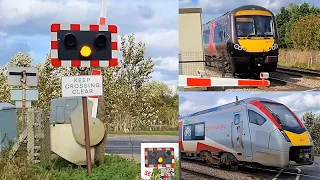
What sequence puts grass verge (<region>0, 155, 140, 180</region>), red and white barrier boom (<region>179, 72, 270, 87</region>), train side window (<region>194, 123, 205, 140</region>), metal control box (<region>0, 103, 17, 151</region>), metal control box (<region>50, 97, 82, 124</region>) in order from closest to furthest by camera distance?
1. red and white barrier boom (<region>179, 72, 270, 87</region>)
2. train side window (<region>194, 123, 205, 140</region>)
3. grass verge (<region>0, 155, 140, 180</region>)
4. metal control box (<region>50, 97, 82, 124</region>)
5. metal control box (<region>0, 103, 17, 151</region>)

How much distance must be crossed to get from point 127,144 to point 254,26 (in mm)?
2597

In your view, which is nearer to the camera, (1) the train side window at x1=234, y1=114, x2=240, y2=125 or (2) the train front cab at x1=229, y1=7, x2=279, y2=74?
(2) the train front cab at x1=229, y1=7, x2=279, y2=74

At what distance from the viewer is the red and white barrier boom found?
6.19 m

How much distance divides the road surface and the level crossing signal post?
3.01ft

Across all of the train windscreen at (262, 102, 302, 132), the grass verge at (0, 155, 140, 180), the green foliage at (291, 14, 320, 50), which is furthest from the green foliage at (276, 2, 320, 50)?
the grass verge at (0, 155, 140, 180)

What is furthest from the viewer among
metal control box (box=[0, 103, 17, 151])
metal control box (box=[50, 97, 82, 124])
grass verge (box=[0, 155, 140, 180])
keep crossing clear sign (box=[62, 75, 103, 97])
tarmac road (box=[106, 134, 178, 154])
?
metal control box (box=[0, 103, 17, 151])

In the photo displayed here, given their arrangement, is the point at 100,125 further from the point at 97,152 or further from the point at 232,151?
the point at 232,151

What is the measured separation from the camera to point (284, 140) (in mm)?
6074

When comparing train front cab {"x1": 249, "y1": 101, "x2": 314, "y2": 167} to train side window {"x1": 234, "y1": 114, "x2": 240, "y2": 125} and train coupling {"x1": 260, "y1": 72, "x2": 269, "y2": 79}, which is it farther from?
train coupling {"x1": 260, "y1": 72, "x2": 269, "y2": 79}

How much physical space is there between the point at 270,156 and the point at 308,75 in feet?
3.11

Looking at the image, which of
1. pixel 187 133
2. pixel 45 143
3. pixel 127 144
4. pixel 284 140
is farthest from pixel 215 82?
pixel 45 143

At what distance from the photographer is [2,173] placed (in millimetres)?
6902

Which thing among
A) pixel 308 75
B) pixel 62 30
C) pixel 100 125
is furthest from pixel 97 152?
pixel 308 75

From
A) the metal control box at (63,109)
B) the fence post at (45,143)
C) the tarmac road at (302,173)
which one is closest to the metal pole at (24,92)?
the fence post at (45,143)
